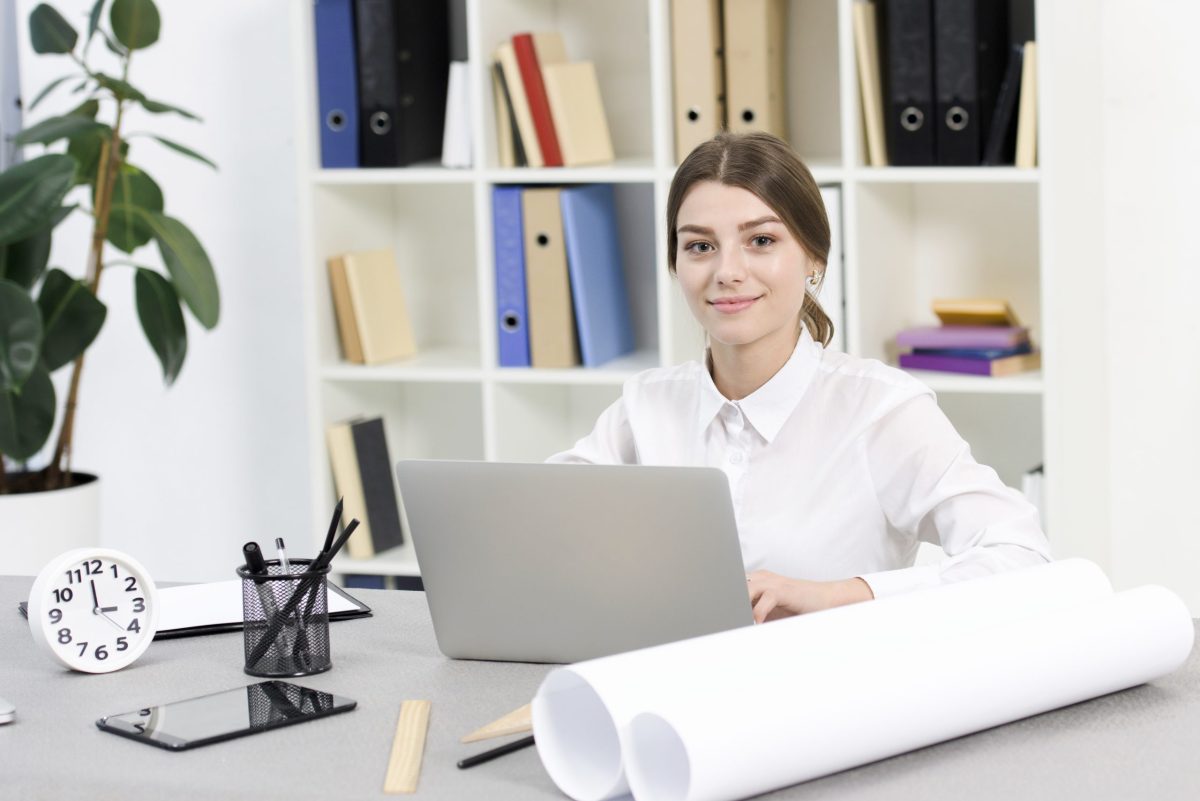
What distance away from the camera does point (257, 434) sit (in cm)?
383

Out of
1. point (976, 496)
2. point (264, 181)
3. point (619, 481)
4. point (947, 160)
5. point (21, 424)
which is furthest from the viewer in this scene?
point (264, 181)

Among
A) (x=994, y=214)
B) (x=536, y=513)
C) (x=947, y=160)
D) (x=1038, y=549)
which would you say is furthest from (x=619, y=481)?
(x=994, y=214)

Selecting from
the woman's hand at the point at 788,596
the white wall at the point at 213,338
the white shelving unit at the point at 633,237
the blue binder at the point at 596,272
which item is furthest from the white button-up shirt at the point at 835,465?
the white wall at the point at 213,338

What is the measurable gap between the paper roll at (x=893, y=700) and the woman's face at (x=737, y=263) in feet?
2.19

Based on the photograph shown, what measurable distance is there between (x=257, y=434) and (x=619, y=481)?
253 cm

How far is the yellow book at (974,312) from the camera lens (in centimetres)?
299

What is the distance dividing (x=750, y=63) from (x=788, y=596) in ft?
5.27

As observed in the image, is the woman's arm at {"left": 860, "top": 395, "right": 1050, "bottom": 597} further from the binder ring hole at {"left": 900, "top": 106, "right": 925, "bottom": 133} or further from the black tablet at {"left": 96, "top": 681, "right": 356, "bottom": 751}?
the binder ring hole at {"left": 900, "top": 106, "right": 925, "bottom": 133}

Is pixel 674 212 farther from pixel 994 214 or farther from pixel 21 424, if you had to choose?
pixel 21 424

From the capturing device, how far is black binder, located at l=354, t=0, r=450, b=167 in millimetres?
3193

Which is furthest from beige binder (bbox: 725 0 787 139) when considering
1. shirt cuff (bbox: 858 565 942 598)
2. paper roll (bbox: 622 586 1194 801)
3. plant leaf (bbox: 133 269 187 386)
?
paper roll (bbox: 622 586 1194 801)

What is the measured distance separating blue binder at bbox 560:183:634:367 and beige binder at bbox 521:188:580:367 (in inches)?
0.8

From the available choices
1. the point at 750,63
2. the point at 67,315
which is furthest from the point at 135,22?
the point at 750,63

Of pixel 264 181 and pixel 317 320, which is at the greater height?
pixel 264 181
